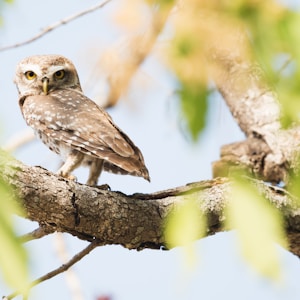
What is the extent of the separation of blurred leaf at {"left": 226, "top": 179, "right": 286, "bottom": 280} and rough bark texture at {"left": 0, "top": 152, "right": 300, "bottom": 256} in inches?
46.7

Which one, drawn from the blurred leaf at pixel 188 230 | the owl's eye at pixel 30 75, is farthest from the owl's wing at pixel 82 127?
the blurred leaf at pixel 188 230

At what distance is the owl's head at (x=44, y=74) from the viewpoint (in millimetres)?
4746

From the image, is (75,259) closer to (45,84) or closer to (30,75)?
(45,84)

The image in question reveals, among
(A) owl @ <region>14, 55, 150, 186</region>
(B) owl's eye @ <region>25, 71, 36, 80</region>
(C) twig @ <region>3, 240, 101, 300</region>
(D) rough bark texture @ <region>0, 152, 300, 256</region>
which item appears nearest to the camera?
(D) rough bark texture @ <region>0, 152, 300, 256</region>

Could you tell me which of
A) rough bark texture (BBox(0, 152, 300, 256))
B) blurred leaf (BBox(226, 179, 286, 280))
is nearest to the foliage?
blurred leaf (BBox(226, 179, 286, 280))

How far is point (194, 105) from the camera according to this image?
40.8 inches

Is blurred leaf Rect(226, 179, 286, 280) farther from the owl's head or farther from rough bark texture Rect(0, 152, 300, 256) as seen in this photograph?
the owl's head

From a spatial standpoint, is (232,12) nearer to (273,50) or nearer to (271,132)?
(273,50)

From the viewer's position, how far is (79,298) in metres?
3.54

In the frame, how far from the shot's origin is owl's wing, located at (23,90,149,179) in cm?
332

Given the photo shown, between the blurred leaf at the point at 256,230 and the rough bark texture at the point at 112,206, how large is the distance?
119 cm

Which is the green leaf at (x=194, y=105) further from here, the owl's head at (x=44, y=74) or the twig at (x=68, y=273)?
the owl's head at (x=44, y=74)

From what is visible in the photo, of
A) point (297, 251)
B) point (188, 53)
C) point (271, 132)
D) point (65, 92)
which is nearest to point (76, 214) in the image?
point (297, 251)

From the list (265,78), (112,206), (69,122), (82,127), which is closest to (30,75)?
(69,122)
